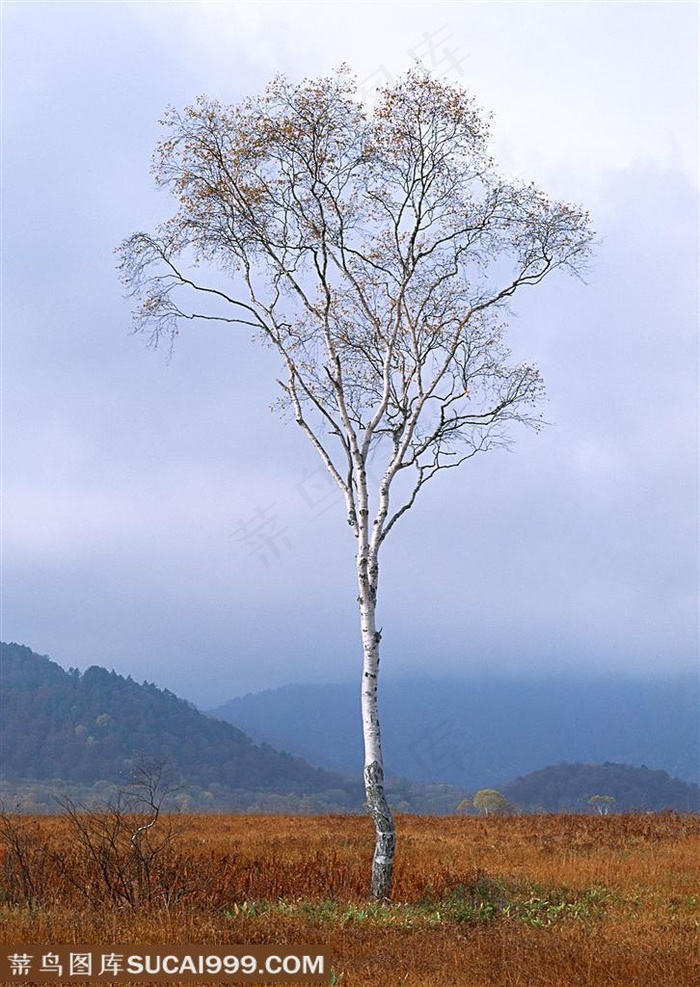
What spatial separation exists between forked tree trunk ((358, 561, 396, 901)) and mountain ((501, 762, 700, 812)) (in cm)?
9620

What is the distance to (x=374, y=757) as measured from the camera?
16203 mm

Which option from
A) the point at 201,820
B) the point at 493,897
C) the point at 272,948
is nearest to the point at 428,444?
the point at 493,897

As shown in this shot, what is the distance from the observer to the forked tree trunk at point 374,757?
1574cm

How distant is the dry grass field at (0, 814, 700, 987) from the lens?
1045 cm

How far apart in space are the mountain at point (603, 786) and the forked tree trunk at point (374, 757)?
9620 centimetres

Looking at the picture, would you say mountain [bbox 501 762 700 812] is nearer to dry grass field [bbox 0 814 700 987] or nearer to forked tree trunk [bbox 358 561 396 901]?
dry grass field [bbox 0 814 700 987]

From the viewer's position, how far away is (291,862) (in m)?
17.7

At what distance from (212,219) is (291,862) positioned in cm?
1261
